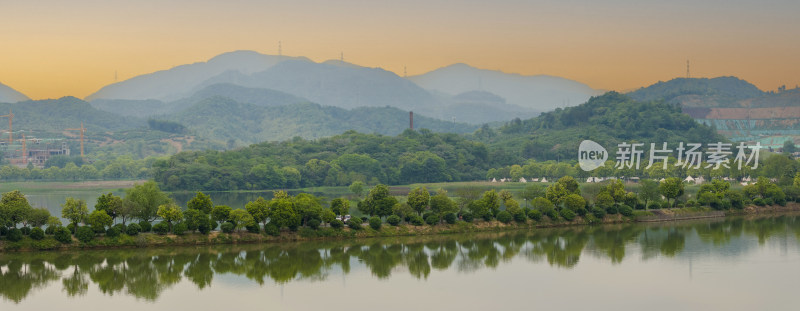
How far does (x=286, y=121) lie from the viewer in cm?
17188

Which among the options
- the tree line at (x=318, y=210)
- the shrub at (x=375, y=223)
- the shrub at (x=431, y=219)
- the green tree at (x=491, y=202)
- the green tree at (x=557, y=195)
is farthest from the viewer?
the green tree at (x=557, y=195)

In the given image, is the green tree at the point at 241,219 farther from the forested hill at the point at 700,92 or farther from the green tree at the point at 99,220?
the forested hill at the point at 700,92

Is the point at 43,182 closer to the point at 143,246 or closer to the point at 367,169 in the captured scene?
the point at 367,169

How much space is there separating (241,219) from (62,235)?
5939 mm

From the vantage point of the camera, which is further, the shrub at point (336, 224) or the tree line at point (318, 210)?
the shrub at point (336, 224)

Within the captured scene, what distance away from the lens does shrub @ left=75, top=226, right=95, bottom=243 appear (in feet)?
97.1

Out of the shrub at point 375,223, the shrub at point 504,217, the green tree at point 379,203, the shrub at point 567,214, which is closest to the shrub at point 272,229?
the shrub at point 375,223

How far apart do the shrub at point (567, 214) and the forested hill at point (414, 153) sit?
31642mm

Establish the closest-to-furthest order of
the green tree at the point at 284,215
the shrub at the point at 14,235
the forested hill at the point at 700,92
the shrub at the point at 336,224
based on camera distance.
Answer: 1. the shrub at the point at 14,235
2. the green tree at the point at 284,215
3. the shrub at the point at 336,224
4. the forested hill at the point at 700,92

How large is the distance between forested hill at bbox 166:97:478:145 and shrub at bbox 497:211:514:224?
12245 cm

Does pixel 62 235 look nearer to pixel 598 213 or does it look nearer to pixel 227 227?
pixel 227 227

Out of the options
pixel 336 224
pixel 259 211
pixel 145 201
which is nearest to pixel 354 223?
pixel 336 224

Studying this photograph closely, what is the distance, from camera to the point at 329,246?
1235 inches

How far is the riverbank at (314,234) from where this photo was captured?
29.6 m
